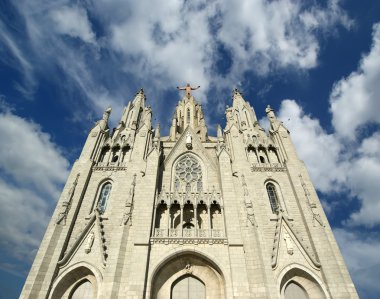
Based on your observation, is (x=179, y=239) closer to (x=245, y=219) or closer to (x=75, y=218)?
(x=245, y=219)

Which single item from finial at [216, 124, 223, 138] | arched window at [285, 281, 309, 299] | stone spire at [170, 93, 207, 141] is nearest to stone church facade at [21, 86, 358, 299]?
arched window at [285, 281, 309, 299]

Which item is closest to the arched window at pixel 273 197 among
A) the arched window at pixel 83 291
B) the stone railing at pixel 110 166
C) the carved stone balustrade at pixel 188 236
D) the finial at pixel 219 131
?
the carved stone balustrade at pixel 188 236

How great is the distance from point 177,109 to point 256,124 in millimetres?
13499

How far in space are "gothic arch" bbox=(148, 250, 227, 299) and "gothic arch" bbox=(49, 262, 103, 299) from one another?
365 centimetres

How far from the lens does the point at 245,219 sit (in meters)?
17.3

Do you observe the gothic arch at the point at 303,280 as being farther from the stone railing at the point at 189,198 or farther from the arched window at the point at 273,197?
the stone railing at the point at 189,198

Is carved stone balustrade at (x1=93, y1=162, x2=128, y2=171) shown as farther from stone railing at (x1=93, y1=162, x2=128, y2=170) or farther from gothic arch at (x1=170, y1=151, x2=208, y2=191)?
gothic arch at (x1=170, y1=151, x2=208, y2=191)

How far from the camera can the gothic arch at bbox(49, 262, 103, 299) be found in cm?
1520

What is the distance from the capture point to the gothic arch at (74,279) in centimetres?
1520

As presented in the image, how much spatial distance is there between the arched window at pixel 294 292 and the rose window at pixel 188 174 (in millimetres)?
9516

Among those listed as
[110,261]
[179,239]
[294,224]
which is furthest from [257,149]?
[110,261]

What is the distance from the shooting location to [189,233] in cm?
1700

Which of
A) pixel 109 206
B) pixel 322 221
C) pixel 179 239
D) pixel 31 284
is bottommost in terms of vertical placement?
pixel 31 284

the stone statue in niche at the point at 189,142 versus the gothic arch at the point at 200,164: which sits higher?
the stone statue in niche at the point at 189,142
